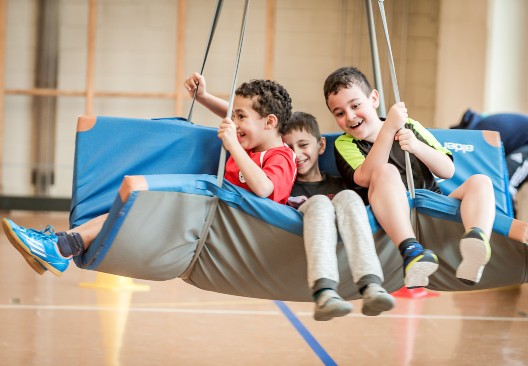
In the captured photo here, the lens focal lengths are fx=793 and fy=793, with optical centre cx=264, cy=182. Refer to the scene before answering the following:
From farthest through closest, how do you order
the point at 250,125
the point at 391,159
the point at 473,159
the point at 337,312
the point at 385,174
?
the point at 473,159 < the point at 391,159 < the point at 250,125 < the point at 385,174 < the point at 337,312

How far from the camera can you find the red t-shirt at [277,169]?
2.44 meters

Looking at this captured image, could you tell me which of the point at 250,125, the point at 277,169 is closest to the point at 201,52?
the point at 250,125

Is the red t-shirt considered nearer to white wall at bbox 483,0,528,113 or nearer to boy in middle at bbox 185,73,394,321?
boy in middle at bbox 185,73,394,321

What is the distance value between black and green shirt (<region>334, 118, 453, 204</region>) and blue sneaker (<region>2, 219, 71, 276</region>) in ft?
3.17

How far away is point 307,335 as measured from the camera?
12.0 ft

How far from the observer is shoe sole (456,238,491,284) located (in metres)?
2.17

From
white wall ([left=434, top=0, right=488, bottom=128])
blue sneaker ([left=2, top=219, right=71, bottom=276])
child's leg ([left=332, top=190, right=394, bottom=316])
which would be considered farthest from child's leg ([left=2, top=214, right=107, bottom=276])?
white wall ([left=434, top=0, right=488, bottom=128])

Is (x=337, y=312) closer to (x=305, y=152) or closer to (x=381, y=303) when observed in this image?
(x=381, y=303)

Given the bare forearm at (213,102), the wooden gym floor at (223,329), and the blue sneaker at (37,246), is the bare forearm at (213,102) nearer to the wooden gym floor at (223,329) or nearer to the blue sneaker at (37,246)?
the blue sneaker at (37,246)

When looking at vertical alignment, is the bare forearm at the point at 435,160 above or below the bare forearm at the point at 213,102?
below

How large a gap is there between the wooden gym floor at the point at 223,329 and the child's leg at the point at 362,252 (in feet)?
3.69

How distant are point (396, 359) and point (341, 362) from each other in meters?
0.26

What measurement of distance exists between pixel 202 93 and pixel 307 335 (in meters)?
1.36

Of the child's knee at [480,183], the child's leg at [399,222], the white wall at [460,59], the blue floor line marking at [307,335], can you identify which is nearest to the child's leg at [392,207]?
the child's leg at [399,222]
